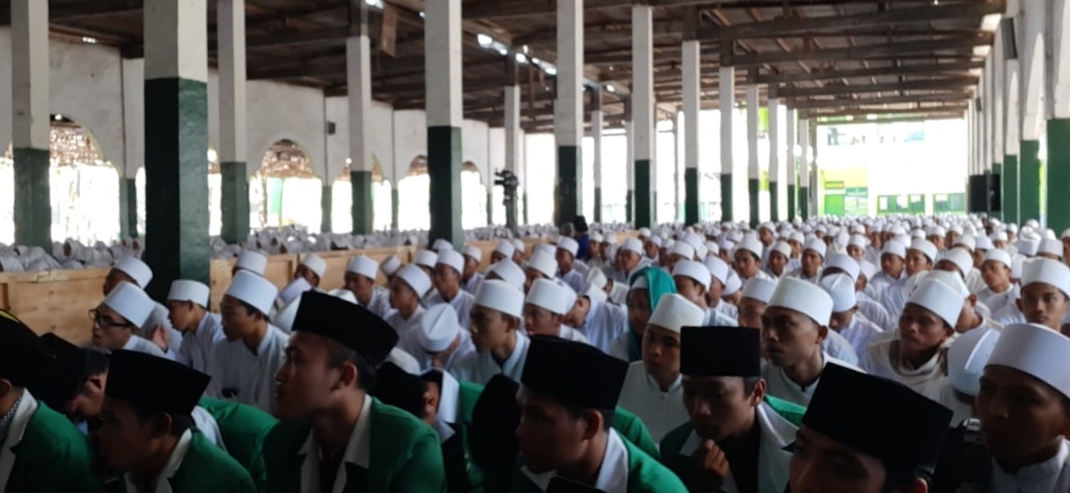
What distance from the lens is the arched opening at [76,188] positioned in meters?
22.5

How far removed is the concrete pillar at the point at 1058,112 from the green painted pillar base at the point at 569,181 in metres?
6.61

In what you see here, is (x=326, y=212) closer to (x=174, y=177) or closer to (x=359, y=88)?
(x=359, y=88)

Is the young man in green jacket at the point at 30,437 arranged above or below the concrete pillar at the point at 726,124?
below

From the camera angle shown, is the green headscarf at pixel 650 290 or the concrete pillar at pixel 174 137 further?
the concrete pillar at pixel 174 137

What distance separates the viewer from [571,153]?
1590cm

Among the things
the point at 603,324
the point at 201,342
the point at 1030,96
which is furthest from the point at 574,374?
the point at 1030,96

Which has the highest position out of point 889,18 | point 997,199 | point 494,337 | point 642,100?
point 889,18

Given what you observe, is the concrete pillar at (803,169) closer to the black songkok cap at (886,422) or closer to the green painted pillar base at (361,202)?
the green painted pillar base at (361,202)

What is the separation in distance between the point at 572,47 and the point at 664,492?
13787 millimetres

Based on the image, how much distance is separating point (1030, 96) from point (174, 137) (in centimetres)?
1405

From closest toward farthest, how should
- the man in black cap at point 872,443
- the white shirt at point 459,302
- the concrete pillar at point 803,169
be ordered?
1. the man in black cap at point 872,443
2. the white shirt at point 459,302
3. the concrete pillar at point 803,169

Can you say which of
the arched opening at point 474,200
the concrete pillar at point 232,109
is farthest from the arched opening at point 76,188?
the arched opening at point 474,200

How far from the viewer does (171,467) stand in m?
2.79

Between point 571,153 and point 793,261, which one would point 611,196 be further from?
point 793,261
